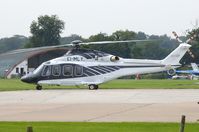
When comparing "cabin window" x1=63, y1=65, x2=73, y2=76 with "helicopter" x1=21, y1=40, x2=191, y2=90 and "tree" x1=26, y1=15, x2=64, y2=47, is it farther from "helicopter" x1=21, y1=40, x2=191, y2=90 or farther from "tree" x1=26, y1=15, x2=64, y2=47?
"tree" x1=26, y1=15, x2=64, y2=47

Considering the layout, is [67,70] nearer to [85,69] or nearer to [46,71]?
[85,69]

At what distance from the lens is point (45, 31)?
15825cm

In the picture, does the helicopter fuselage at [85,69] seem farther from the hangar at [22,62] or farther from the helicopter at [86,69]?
the hangar at [22,62]

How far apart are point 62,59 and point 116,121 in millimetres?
27008
